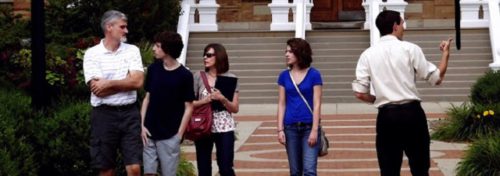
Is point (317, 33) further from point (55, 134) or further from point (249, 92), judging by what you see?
point (55, 134)

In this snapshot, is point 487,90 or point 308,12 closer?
point 487,90

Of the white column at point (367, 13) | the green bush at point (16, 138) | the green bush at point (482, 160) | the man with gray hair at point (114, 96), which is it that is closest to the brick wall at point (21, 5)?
the white column at point (367, 13)

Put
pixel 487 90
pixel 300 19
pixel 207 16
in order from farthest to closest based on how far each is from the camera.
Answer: pixel 207 16, pixel 300 19, pixel 487 90

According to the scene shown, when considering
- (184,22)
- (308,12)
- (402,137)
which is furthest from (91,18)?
(402,137)

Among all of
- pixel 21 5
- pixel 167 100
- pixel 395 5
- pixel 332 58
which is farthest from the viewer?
pixel 21 5

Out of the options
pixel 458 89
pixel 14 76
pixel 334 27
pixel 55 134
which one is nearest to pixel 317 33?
pixel 334 27

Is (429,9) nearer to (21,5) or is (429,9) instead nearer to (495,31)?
(495,31)

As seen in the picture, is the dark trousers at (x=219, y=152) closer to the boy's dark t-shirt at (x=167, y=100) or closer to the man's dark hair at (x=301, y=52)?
the boy's dark t-shirt at (x=167, y=100)

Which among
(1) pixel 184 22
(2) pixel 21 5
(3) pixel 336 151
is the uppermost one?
(2) pixel 21 5

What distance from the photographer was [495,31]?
21.8 m

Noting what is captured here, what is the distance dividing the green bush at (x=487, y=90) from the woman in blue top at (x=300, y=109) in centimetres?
671

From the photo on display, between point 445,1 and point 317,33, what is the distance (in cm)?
451

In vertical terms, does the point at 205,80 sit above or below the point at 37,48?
below

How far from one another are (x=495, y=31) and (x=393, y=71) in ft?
48.2
